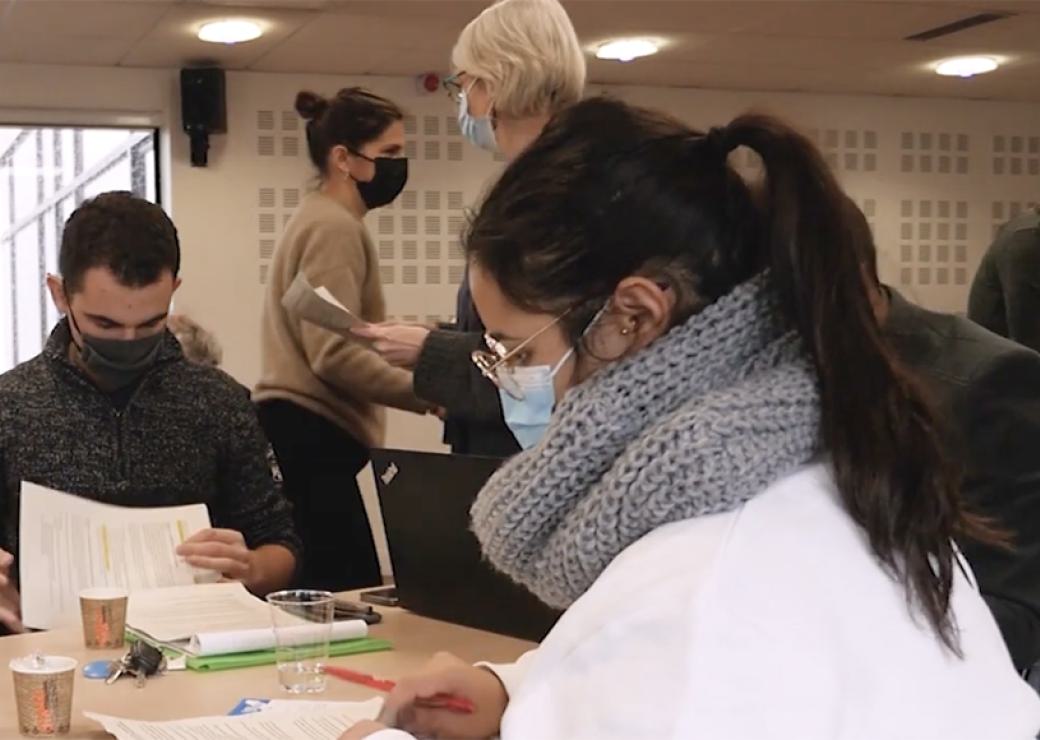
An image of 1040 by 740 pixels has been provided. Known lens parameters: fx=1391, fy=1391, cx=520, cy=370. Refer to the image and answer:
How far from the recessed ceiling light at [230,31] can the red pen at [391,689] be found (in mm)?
3014

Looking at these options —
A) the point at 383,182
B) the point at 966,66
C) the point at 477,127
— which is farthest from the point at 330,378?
the point at 966,66

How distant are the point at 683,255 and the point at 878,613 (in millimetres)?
321

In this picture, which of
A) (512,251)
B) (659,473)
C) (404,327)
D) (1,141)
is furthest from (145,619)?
(1,141)

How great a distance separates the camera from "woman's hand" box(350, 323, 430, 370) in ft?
8.00

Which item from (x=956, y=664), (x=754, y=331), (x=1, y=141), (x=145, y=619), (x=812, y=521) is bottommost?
(x=145, y=619)

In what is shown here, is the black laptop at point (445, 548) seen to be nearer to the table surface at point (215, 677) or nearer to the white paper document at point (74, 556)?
the table surface at point (215, 677)

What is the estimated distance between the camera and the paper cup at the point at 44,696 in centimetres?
152

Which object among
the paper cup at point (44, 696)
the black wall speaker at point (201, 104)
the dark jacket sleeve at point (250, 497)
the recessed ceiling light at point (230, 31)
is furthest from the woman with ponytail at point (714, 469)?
the black wall speaker at point (201, 104)

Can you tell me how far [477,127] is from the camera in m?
2.48

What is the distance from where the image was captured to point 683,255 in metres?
→ 1.12

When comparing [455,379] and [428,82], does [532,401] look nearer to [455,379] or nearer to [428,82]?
[455,379]

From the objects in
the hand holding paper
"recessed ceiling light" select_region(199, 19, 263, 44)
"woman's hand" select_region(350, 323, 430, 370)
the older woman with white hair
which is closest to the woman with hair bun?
"woman's hand" select_region(350, 323, 430, 370)

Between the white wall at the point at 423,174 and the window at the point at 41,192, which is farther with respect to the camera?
the window at the point at 41,192

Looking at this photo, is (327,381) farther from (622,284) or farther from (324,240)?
(622,284)
